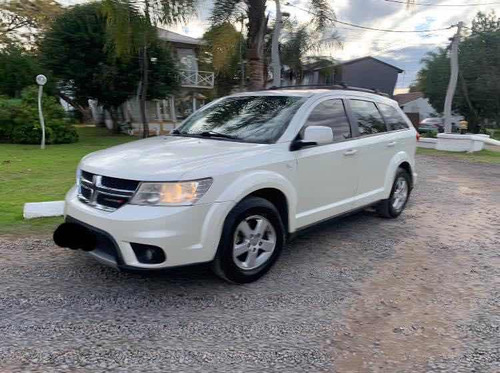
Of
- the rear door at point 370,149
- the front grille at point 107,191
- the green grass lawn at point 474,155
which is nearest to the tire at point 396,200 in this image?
the rear door at point 370,149

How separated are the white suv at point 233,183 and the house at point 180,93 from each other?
23.3 m

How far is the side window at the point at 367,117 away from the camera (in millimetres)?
5418

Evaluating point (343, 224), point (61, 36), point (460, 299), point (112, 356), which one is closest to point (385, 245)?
point (343, 224)

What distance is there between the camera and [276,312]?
11.6ft

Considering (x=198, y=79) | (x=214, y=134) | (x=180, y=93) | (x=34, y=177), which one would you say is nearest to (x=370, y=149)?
(x=214, y=134)

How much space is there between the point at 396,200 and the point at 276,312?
339 centimetres

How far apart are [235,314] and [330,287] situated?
0.99 m

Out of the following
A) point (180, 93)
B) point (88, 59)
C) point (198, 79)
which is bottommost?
point (180, 93)

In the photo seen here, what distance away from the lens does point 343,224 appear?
6035 mm

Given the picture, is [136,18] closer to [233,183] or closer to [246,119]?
[246,119]

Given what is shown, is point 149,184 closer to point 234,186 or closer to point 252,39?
point 234,186

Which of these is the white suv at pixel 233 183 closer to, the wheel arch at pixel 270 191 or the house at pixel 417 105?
the wheel arch at pixel 270 191

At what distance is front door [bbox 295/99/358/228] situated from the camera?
14.7ft

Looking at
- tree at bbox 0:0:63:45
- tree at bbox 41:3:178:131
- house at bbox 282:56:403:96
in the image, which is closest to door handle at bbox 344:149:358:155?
tree at bbox 41:3:178:131
